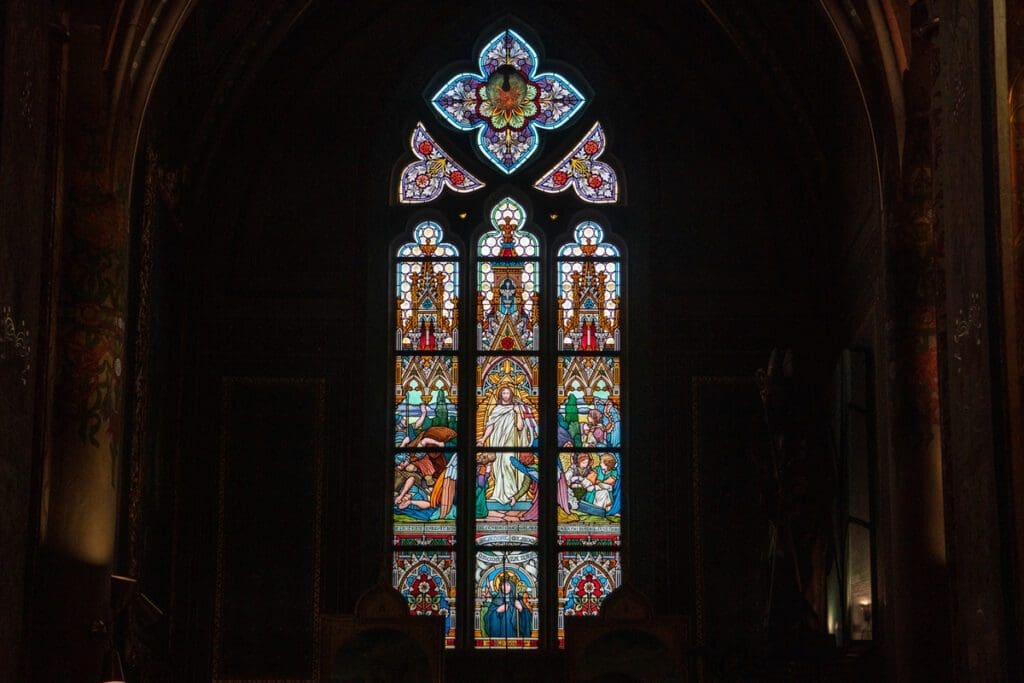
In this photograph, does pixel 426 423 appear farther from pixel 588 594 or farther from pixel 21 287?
pixel 21 287

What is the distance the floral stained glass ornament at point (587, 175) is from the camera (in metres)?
16.2

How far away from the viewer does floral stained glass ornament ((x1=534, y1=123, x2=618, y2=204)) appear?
1620 cm

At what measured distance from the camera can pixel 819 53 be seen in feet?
51.4

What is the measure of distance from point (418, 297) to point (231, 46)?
271 centimetres

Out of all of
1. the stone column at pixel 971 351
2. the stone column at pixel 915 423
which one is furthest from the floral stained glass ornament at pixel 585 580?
the stone column at pixel 971 351

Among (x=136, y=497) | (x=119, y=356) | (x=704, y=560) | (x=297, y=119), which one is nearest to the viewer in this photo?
(x=119, y=356)

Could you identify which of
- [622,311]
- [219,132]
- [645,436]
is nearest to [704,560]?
[645,436]

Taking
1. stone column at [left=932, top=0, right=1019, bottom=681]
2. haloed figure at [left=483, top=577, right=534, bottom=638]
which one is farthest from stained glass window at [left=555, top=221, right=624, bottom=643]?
stone column at [left=932, top=0, right=1019, bottom=681]

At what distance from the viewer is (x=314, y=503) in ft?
49.8

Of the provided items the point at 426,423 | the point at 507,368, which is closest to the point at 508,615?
the point at 426,423

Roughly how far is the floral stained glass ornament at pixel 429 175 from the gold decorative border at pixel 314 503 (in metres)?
1.96

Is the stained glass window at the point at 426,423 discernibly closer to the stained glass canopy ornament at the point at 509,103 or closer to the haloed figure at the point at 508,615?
the haloed figure at the point at 508,615

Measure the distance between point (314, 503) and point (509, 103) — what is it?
406 cm

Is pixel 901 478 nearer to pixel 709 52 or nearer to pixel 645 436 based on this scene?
pixel 645 436
